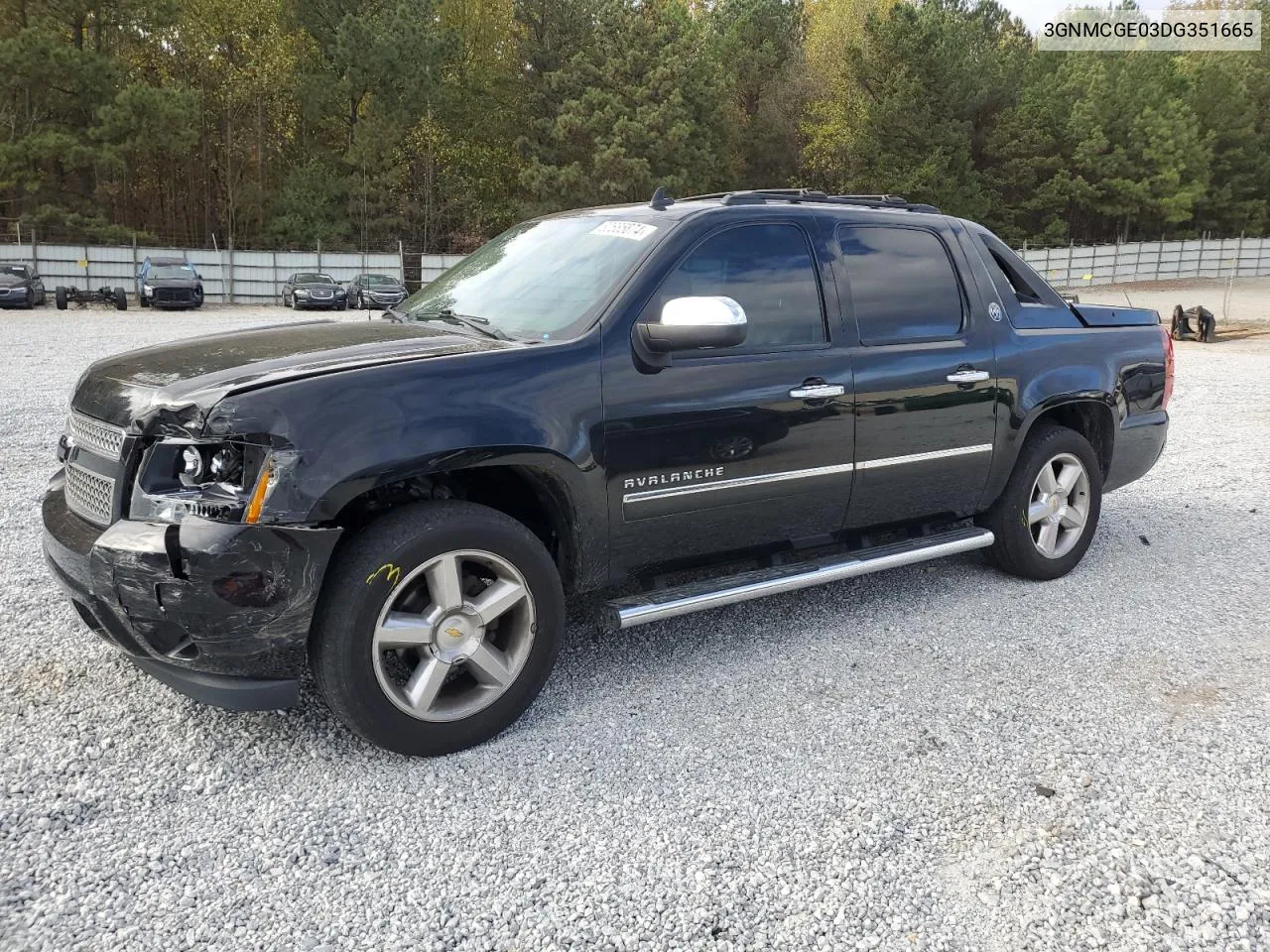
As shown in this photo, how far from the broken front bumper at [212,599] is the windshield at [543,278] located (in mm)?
1224

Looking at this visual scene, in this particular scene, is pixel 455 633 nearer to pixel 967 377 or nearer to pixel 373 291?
pixel 967 377

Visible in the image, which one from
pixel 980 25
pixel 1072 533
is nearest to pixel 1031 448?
pixel 1072 533

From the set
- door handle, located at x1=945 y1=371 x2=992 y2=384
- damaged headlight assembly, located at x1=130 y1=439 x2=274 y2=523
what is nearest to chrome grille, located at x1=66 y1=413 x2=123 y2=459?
damaged headlight assembly, located at x1=130 y1=439 x2=274 y2=523

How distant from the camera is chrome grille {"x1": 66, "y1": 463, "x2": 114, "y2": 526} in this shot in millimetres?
3090

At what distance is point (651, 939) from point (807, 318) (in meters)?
2.48

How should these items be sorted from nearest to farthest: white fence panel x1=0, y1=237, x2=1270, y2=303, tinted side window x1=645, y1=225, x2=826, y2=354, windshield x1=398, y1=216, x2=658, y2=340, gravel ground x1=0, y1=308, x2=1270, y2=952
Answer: gravel ground x1=0, y1=308, x2=1270, y2=952
windshield x1=398, y1=216, x2=658, y2=340
tinted side window x1=645, y1=225, x2=826, y2=354
white fence panel x1=0, y1=237, x2=1270, y2=303

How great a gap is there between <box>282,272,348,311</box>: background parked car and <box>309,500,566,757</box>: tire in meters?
27.5

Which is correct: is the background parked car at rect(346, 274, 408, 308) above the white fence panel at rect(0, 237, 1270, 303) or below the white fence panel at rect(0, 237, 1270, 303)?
below

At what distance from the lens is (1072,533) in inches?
201

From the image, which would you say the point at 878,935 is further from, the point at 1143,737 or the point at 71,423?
the point at 71,423

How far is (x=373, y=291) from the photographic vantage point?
98.9ft

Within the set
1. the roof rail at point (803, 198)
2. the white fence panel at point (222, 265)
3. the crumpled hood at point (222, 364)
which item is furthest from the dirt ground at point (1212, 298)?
the crumpled hood at point (222, 364)

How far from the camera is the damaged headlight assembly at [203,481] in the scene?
283 cm

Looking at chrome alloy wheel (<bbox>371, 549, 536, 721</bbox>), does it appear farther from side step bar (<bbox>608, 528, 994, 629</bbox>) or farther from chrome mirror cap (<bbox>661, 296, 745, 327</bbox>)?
chrome mirror cap (<bbox>661, 296, 745, 327</bbox>)
